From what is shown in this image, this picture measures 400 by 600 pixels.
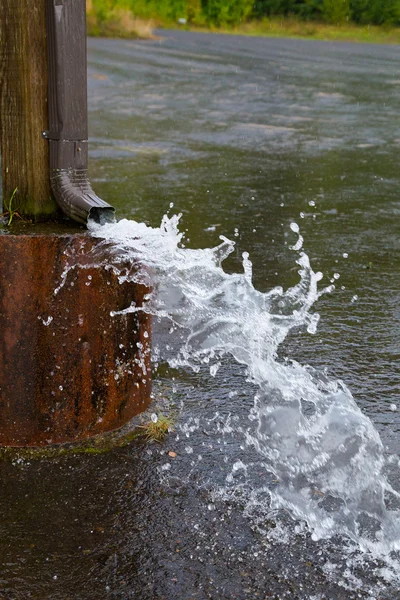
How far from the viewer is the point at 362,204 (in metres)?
7.57

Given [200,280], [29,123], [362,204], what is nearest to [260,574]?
[29,123]

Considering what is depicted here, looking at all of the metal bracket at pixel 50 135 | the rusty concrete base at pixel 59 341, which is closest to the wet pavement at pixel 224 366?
the rusty concrete base at pixel 59 341

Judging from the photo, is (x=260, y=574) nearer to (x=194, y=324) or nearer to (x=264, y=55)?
(x=194, y=324)

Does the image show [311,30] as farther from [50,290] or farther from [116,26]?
[50,290]

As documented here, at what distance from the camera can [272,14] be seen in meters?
50.1

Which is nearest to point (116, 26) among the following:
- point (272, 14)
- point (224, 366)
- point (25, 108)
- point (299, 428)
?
point (272, 14)

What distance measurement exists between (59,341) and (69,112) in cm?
93

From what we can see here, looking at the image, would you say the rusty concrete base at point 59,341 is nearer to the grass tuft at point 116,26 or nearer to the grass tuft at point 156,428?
the grass tuft at point 156,428

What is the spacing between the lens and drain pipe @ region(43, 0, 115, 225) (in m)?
3.43

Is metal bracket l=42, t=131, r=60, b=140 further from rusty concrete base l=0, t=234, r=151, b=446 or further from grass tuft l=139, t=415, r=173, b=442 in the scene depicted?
grass tuft l=139, t=415, r=173, b=442

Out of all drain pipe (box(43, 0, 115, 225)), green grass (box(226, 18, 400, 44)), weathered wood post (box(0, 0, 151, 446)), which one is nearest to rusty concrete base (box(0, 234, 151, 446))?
weathered wood post (box(0, 0, 151, 446))

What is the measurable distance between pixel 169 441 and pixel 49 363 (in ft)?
1.95

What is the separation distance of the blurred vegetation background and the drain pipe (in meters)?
36.8

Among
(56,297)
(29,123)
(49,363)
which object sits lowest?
(49,363)
